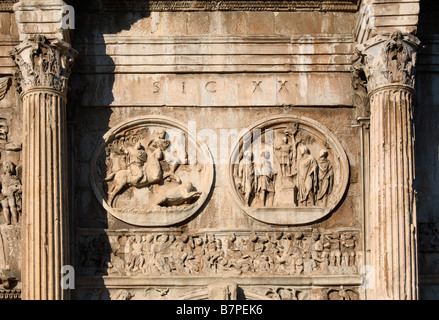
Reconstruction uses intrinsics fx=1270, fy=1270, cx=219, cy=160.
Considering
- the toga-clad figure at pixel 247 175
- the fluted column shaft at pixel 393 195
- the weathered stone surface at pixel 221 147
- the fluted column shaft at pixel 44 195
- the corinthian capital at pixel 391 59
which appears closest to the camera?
the fluted column shaft at pixel 44 195

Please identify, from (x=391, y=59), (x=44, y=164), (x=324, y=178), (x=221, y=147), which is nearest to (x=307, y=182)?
(x=324, y=178)

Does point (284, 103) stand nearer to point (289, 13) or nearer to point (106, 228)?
point (289, 13)

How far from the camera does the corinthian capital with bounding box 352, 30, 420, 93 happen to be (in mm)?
18938

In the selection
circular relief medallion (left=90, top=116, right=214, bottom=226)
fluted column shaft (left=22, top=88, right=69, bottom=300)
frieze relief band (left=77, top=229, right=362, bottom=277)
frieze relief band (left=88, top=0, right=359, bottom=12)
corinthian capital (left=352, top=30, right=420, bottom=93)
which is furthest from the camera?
frieze relief band (left=88, top=0, right=359, bottom=12)

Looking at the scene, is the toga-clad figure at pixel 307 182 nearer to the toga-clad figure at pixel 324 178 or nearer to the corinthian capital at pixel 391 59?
the toga-clad figure at pixel 324 178

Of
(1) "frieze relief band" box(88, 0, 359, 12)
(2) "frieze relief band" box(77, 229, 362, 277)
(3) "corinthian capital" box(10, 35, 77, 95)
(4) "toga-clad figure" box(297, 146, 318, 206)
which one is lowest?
(2) "frieze relief band" box(77, 229, 362, 277)

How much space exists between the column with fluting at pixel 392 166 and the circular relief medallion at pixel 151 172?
2.65 m

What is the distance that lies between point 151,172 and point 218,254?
1623 mm

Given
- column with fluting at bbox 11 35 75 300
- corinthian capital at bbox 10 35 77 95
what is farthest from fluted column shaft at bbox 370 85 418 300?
corinthian capital at bbox 10 35 77 95

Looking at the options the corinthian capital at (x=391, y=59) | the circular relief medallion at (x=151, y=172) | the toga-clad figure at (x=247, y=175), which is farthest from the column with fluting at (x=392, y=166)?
the circular relief medallion at (x=151, y=172)

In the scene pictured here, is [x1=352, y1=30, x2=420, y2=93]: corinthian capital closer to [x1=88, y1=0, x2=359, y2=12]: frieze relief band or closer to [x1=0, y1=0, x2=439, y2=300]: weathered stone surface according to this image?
[x1=0, y1=0, x2=439, y2=300]: weathered stone surface

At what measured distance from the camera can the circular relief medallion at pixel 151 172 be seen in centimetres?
1938

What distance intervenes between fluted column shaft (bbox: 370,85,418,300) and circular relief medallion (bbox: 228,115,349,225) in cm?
89
